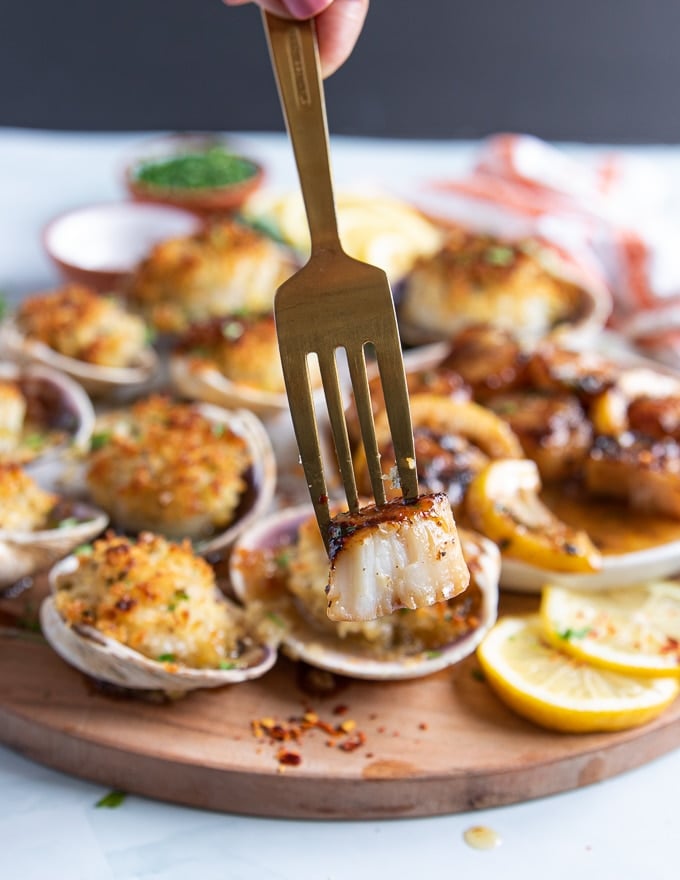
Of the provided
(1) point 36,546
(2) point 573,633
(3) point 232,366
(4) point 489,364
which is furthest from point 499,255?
(1) point 36,546

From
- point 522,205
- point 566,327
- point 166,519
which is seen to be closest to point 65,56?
point 522,205

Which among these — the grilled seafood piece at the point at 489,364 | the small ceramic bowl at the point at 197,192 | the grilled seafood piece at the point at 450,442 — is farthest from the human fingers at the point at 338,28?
the small ceramic bowl at the point at 197,192

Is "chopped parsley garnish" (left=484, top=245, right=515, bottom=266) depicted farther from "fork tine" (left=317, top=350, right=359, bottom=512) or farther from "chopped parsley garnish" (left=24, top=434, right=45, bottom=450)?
"fork tine" (left=317, top=350, right=359, bottom=512)

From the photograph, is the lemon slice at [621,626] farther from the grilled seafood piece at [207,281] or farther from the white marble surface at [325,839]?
the grilled seafood piece at [207,281]

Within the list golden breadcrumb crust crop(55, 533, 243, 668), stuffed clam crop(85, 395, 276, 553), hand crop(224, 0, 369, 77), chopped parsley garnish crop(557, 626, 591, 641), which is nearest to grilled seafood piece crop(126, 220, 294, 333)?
stuffed clam crop(85, 395, 276, 553)

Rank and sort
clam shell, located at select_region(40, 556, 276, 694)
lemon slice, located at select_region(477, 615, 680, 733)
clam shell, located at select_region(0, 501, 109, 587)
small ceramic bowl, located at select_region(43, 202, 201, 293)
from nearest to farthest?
clam shell, located at select_region(40, 556, 276, 694) < lemon slice, located at select_region(477, 615, 680, 733) < clam shell, located at select_region(0, 501, 109, 587) < small ceramic bowl, located at select_region(43, 202, 201, 293)

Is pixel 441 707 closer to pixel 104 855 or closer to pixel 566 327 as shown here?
pixel 104 855
